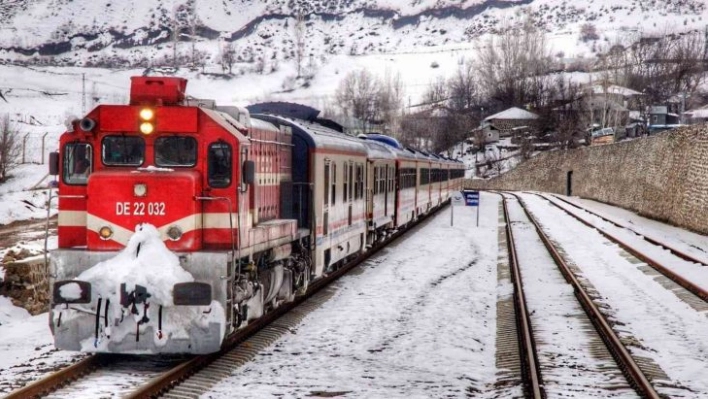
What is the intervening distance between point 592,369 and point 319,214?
6.34 meters

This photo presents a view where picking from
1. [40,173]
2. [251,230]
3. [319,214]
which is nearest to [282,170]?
[319,214]

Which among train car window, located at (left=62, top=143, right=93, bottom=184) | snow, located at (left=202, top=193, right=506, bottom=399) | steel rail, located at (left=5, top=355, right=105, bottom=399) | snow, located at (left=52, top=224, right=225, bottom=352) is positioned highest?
train car window, located at (left=62, top=143, right=93, bottom=184)

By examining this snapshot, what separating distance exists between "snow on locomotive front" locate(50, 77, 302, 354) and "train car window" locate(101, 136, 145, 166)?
1 centimetres

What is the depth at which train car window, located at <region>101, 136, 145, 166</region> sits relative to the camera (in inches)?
412

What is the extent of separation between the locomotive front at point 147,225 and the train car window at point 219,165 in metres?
0.01

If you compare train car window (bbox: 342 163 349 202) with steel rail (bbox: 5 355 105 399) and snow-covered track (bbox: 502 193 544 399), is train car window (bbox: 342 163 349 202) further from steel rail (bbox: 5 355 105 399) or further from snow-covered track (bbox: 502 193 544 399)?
steel rail (bbox: 5 355 105 399)

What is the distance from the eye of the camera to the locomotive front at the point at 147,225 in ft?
32.0

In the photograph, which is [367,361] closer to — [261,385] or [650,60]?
[261,385]

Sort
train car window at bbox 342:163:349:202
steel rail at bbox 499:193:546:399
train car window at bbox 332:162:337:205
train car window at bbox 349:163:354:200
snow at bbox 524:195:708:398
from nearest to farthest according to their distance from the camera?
steel rail at bbox 499:193:546:399, snow at bbox 524:195:708:398, train car window at bbox 332:162:337:205, train car window at bbox 342:163:349:202, train car window at bbox 349:163:354:200

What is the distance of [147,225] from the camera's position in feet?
32.8

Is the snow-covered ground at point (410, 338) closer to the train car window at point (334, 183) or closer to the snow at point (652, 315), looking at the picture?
the snow at point (652, 315)

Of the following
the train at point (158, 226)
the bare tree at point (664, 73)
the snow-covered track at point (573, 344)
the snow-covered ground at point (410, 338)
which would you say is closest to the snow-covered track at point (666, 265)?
the snow-covered ground at point (410, 338)

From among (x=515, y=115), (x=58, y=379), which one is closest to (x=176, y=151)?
(x=58, y=379)

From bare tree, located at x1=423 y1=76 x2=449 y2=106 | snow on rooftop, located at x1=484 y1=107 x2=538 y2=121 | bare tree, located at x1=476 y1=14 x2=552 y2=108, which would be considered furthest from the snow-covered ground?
bare tree, located at x1=423 y1=76 x2=449 y2=106
